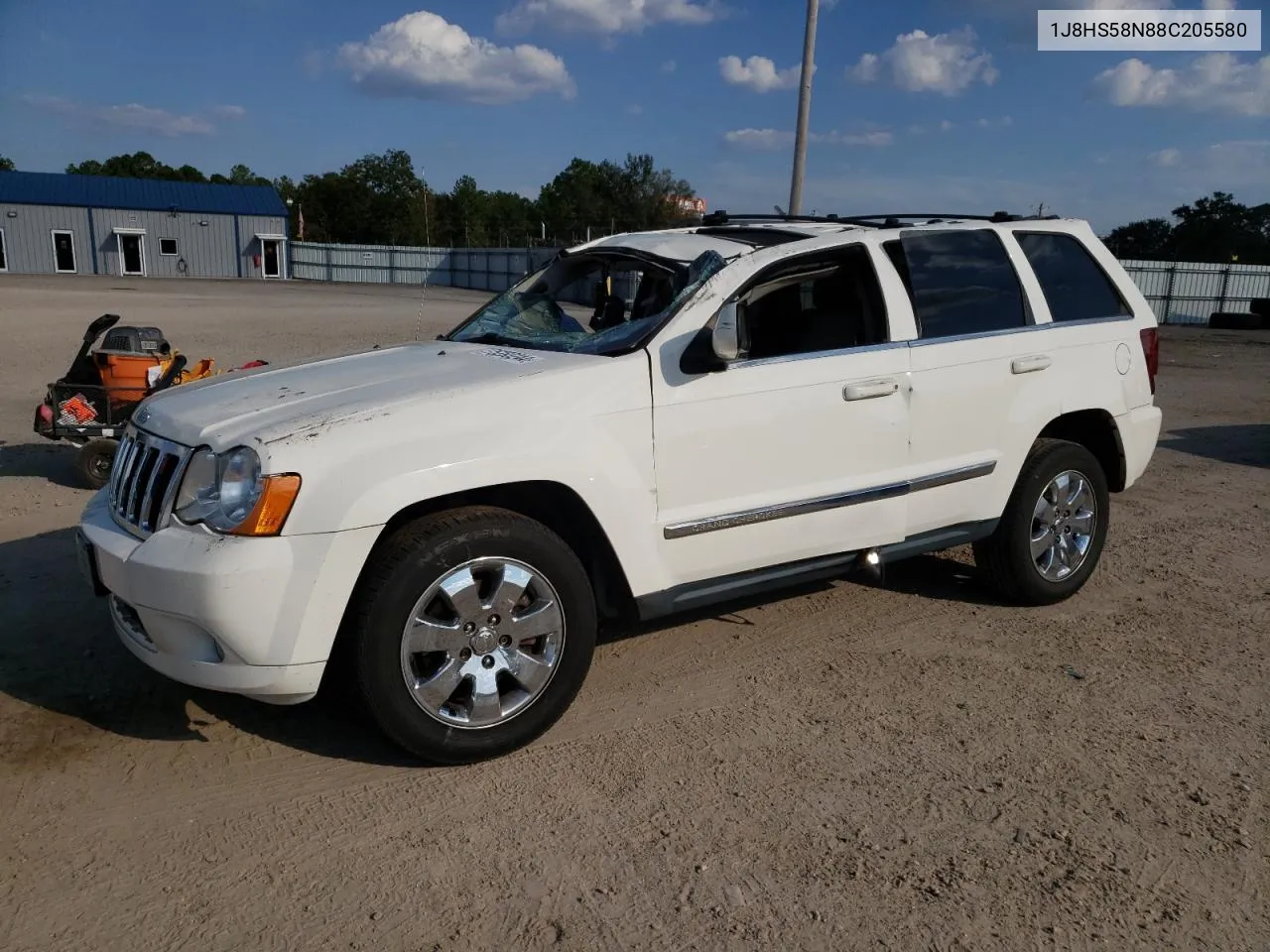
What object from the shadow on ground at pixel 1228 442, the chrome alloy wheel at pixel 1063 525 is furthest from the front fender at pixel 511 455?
the shadow on ground at pixel 1228 442

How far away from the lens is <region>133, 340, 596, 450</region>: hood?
3.40 meters

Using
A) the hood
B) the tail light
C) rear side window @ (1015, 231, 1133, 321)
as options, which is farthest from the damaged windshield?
the tail light

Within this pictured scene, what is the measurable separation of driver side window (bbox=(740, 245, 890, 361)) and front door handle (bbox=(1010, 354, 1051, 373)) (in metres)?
0.79

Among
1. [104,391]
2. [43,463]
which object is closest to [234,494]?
[104,391]

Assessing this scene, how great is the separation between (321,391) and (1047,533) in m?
3.59

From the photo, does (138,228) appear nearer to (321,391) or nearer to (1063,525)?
(321,391)

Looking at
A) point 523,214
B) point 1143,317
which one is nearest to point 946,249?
point 1143,317

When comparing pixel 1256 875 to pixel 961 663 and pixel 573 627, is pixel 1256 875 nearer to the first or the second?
pixel 961 663

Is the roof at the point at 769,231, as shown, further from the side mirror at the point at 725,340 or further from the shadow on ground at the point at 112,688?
the shadow on ground at the point at 112,688

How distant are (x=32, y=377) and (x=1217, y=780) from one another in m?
13.1

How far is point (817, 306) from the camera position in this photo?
177 inches

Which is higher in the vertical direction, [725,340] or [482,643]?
[725,340]

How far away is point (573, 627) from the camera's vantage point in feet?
12.1

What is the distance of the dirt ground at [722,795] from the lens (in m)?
2.78
